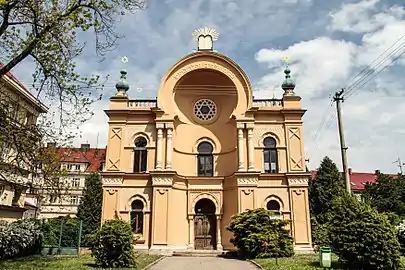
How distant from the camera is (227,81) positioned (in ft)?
90.4

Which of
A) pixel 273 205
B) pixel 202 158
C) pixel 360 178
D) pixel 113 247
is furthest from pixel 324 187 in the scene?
pixel 360 178

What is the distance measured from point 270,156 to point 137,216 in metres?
9.99

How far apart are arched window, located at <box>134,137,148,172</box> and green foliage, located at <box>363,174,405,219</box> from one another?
2659 centimetres

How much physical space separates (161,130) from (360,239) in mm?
15490

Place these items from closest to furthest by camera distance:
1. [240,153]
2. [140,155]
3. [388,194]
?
[240,153], [140,155], [388,194]

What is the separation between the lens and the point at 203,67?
27125 mm

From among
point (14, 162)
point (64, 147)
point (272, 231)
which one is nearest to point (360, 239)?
point (272, 231)

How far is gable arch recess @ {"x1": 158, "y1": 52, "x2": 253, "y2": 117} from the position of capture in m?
26.8

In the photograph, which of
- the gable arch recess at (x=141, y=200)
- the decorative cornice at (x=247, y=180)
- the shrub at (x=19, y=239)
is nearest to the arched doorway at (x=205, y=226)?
the decorative cornice at (x=247, y=180)

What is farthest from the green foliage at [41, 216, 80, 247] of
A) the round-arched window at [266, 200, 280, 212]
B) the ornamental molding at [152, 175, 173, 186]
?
the round-arched window at [266, 200, 280, 212]

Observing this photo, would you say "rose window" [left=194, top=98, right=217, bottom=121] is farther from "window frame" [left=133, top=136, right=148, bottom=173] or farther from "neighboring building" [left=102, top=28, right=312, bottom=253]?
"window frame" [left=133, top=136, right=148, bottom=173]

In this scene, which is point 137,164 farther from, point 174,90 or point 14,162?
point 14,162

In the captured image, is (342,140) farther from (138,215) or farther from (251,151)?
(138,215)

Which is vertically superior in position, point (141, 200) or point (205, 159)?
point (205, 159)
